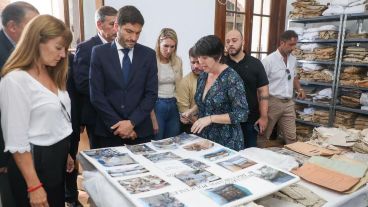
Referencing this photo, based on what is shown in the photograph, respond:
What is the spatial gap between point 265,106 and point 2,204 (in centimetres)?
201

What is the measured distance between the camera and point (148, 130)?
1802mm

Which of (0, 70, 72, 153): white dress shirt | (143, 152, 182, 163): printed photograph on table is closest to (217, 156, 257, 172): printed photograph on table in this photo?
(143, 152, 182, 163): printed photograph on table

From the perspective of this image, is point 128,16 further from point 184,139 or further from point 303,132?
point 303,132

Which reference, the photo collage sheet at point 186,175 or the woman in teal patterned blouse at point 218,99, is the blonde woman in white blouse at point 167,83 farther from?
the photo collage sheet at point 186,175

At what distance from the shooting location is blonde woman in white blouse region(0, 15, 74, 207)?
41.9 inches

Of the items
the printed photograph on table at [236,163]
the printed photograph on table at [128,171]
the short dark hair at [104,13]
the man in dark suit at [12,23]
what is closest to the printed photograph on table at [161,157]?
the printed photograph on table at [128,171]

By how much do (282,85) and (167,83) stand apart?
1552 mm

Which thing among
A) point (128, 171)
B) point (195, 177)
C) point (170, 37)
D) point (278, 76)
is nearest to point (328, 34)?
point (278, 76)

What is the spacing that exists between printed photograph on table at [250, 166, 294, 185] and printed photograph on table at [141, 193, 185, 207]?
385 mm

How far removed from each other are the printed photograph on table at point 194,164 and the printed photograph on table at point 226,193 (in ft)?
0.60

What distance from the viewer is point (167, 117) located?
2.43 metres

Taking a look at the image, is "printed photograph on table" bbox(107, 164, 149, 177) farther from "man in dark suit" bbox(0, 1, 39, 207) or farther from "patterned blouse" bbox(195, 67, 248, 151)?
"man in dark suit" bbox(0, 1, 39, 207)

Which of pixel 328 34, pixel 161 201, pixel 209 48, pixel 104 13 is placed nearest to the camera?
pixel 161 201

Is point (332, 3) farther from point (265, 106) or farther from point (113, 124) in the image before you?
point (113, 124)
